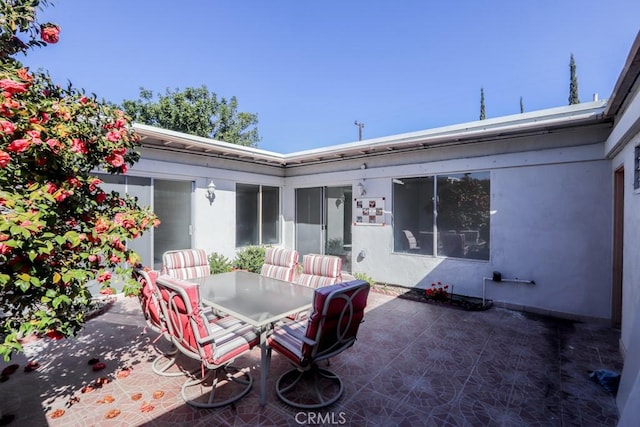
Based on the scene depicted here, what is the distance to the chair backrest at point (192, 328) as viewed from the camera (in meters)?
2.51

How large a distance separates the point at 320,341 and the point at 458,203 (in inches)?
189

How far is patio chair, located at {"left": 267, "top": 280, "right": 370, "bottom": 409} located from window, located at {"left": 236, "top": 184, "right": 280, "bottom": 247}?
Result: 5.38 metres

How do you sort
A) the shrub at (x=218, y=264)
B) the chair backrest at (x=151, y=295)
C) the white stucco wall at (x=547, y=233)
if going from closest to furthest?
the chair backrest at (x=151, y=295) < the white stucco wall at (x=547, y=233) < the shrub at (x=218, y=264)

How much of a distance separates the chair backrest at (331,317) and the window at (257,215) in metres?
5.88

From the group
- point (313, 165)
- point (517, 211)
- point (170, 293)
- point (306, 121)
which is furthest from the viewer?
point (306, 121)

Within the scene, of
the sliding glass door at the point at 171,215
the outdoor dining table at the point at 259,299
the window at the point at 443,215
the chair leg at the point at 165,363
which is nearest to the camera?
the outdoor dining table at the point at 259,299

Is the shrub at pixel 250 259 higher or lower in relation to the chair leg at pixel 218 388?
higher

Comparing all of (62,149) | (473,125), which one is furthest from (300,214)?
(62,149)

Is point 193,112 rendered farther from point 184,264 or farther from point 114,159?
point 114,159

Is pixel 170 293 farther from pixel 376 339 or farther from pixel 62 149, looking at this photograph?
pixel 376 339

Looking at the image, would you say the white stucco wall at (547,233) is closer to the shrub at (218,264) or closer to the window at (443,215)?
the window at (443,215)

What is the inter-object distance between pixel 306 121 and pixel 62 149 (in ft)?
57.4

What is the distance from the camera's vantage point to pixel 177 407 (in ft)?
8.71

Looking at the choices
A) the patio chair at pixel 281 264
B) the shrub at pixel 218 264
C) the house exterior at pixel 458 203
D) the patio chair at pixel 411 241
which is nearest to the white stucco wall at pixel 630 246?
the house exterior at pixel 458 203
